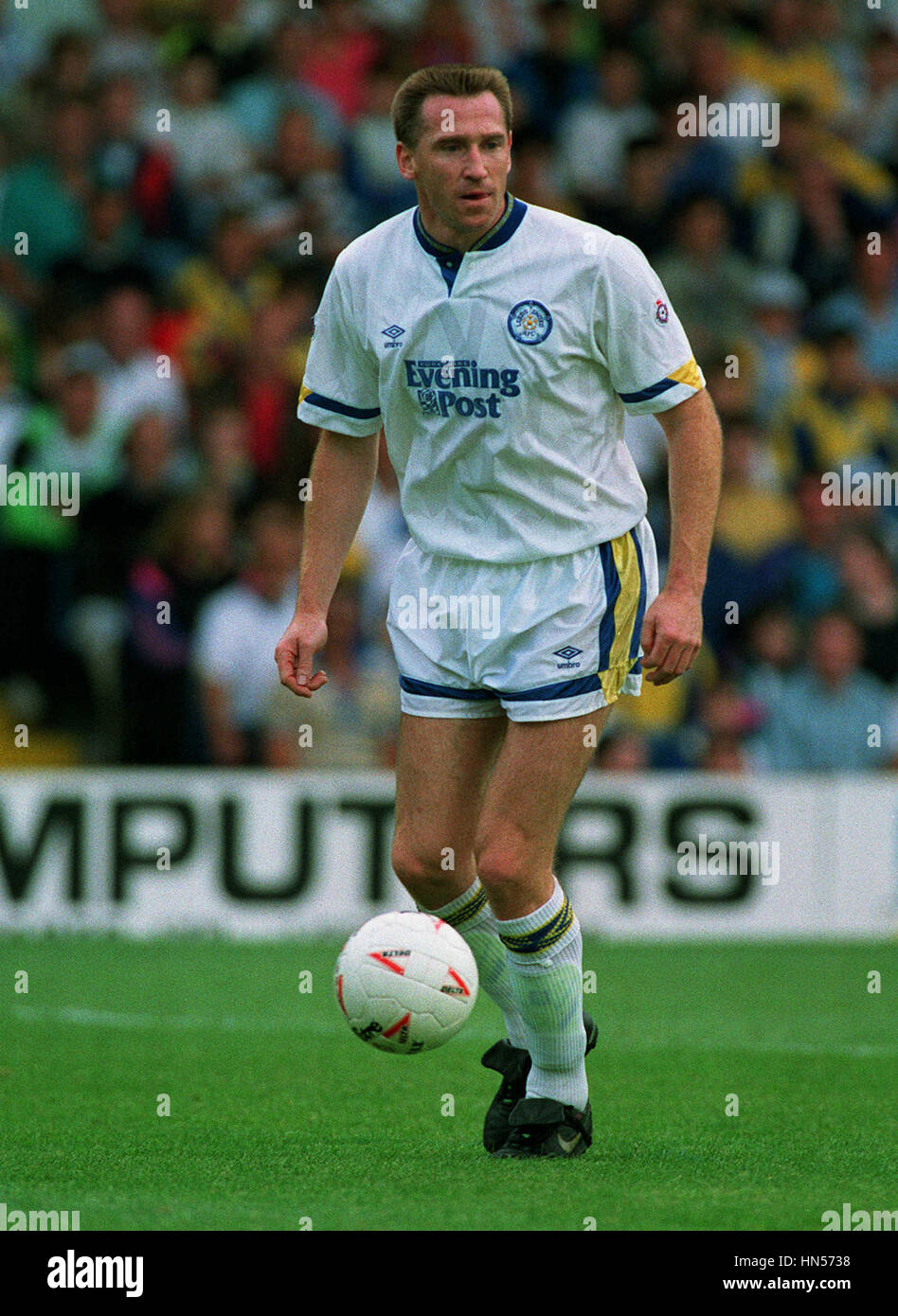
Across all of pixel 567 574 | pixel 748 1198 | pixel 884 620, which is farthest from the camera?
pixel 884 620

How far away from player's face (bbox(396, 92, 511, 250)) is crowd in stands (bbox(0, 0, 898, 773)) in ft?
19.1

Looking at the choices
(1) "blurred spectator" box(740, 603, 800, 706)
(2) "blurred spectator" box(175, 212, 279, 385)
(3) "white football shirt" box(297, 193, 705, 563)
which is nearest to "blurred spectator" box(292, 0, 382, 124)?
(2) "blurred spectator" box(175, 212, 279, 385)

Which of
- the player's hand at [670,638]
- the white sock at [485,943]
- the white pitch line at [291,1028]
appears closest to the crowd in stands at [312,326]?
the white pitch line at [291,1028]

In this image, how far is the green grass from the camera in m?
4.78

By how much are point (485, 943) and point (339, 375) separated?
1.57 meters

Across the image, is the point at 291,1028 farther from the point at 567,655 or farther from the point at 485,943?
the point at 567,655

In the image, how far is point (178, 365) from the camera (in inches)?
480

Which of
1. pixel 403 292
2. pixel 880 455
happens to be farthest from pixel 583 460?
pixel 880 455

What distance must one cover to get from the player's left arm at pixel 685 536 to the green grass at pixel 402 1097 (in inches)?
49.4

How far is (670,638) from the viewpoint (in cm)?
500

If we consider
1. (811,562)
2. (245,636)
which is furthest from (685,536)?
(811,562)

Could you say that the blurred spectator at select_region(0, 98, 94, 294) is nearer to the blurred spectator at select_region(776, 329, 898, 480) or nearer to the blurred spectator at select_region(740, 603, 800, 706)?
the blurred spectator at select_region(776, 329, 898, 480)

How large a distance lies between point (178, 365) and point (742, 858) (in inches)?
170

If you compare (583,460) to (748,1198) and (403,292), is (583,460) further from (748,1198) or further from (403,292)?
(748,1198)
